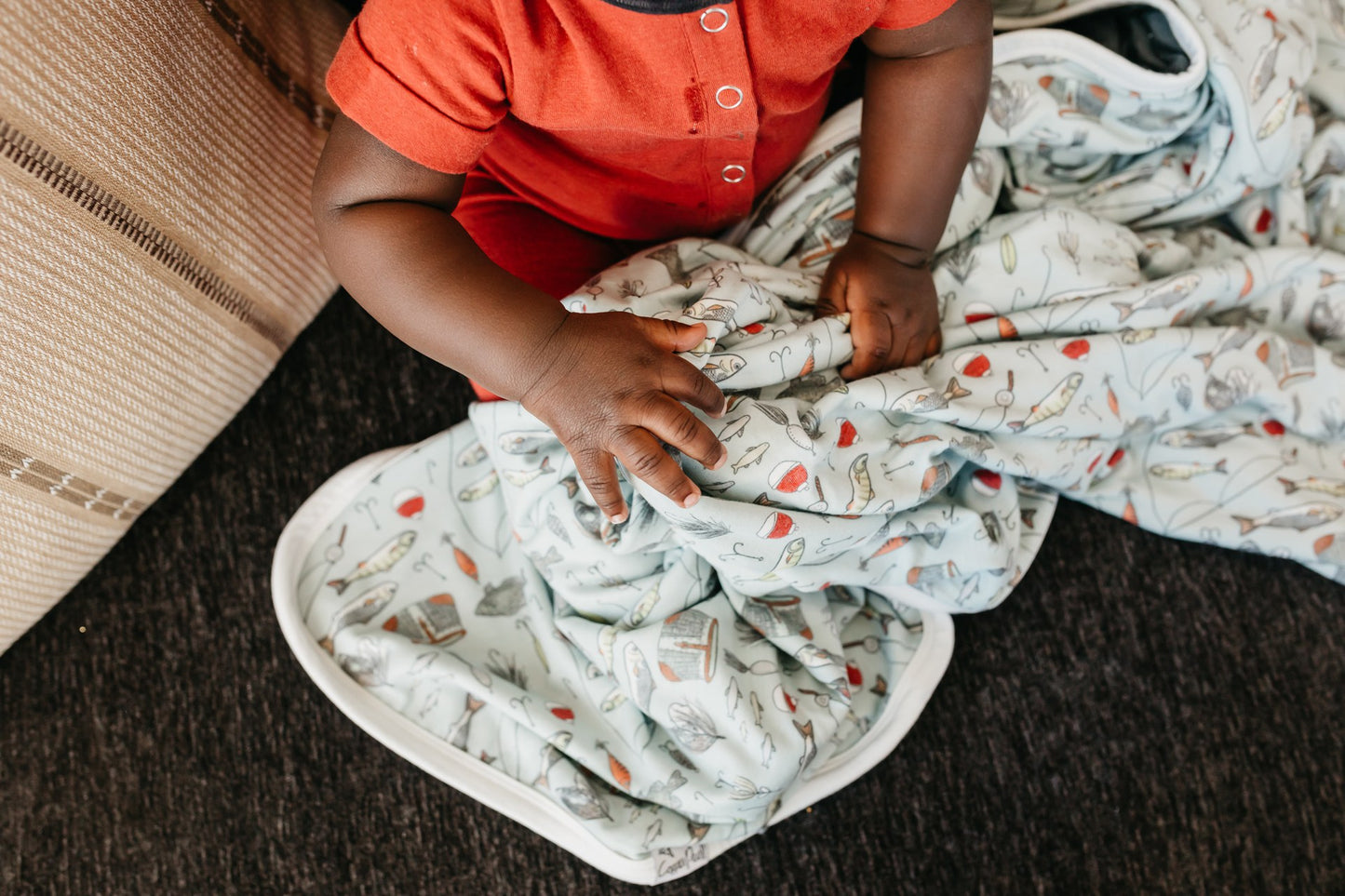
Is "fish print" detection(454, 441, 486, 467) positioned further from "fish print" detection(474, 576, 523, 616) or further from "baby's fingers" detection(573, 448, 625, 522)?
"baby's fingers" detection(573, 448, 625, 522)

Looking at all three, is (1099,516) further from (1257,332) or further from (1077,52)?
(1077,52)

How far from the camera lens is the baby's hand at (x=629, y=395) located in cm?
59

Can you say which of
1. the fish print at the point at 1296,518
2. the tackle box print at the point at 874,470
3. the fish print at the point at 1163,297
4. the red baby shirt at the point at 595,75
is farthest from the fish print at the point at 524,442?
the fish print at the point at 1296,518

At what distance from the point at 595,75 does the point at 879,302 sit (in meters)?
0.29

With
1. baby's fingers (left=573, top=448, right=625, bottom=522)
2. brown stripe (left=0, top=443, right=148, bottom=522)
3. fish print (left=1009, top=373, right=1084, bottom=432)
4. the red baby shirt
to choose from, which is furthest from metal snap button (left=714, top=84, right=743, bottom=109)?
brown stripe (left=0, top=443, right=148, bottom=522)

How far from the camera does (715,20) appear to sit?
1.78 ft

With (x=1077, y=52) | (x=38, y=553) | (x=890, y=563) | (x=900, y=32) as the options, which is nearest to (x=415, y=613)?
(x=38, y=553)

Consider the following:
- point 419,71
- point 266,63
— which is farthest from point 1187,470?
point 266,63

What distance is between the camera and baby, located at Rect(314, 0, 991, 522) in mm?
545

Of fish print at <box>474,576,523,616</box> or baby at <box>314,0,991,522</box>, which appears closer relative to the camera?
baby at <box>314,0,991,522</box>

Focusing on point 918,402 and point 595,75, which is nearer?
point 595,75

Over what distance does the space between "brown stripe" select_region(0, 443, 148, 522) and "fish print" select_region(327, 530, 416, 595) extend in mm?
184

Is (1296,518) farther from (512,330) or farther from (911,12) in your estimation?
(512,330)

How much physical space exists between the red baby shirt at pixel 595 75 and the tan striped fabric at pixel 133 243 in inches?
7.5
